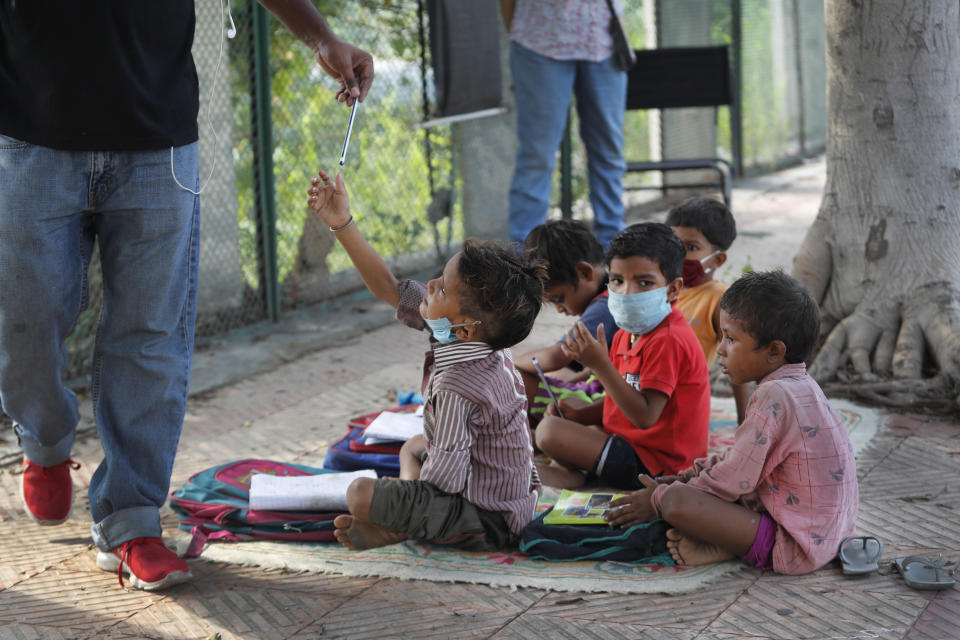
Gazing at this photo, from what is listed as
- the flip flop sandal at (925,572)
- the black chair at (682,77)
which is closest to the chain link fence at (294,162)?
the black chair at (682,77)

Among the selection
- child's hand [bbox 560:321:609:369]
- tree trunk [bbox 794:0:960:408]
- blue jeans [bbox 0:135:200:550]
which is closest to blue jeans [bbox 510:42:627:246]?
tree trunk [bbox 794:0:960:408]

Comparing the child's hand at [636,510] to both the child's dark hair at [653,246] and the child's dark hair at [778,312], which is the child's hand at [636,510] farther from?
the child's dark hair at [653,246]

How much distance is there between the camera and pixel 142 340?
9.45ft

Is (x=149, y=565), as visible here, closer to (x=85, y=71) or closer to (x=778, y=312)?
(x=85, y=71)

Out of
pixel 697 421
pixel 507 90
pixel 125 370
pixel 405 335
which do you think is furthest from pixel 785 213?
pixel 125 370

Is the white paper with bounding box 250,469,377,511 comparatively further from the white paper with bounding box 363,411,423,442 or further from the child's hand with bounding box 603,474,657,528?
the child's hand with bounding box 603,474,657,528

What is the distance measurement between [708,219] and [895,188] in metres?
1.03

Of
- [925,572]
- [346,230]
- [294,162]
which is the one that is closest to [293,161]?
[294,162]

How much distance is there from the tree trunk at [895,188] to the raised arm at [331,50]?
2.39 meters

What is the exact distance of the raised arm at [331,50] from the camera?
10.1ft

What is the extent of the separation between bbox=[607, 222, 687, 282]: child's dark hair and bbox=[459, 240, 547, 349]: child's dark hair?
0.49m

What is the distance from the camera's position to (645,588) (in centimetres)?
285

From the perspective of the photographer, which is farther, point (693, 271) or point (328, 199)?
point (693, 271)

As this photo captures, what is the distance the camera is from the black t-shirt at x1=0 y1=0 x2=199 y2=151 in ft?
8.60
